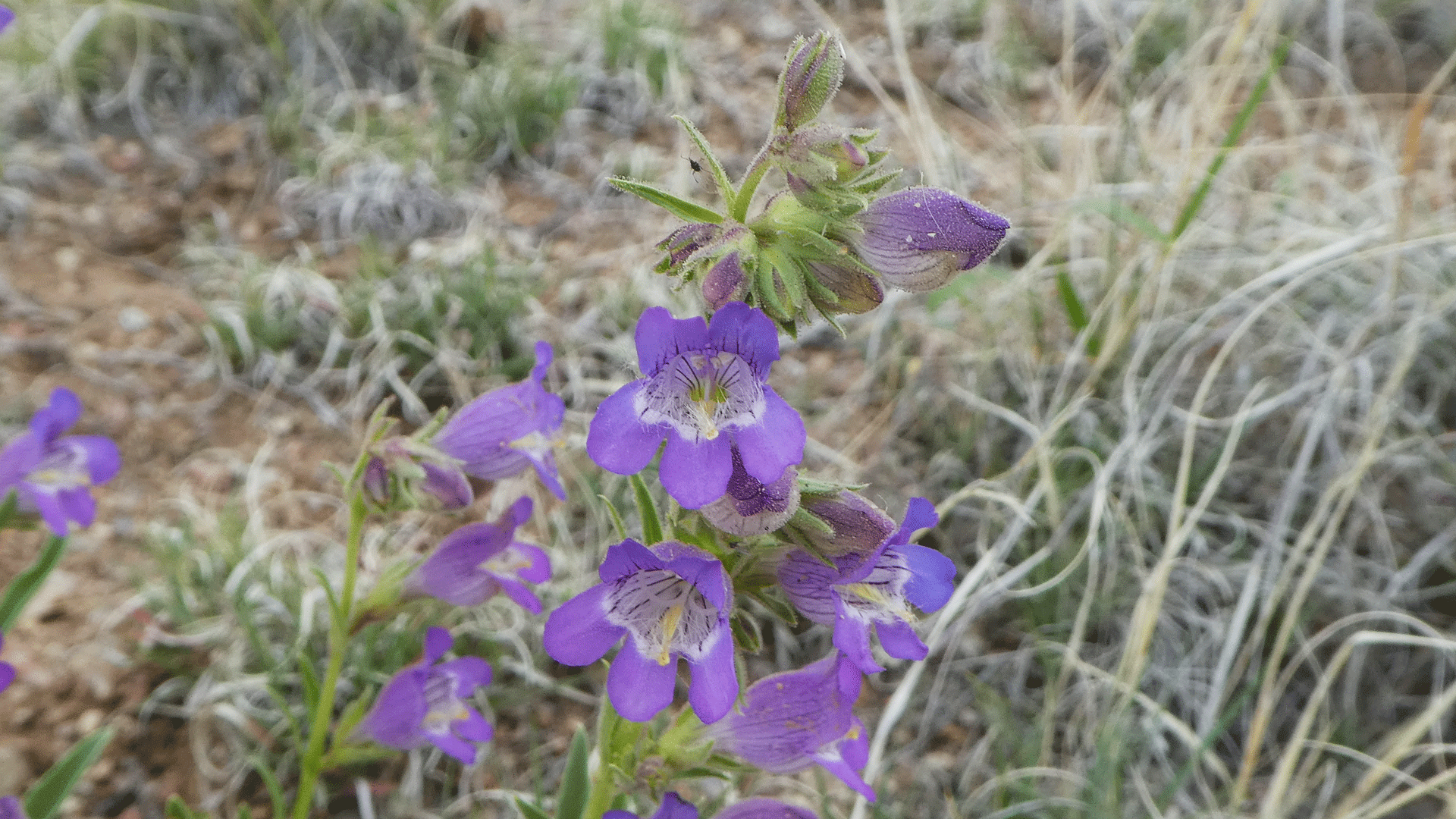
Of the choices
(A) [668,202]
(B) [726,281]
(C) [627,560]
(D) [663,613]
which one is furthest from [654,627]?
(A) [668,202]

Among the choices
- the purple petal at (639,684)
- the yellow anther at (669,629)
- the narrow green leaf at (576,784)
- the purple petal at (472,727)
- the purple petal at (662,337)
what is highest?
the purple petal at (662,337)

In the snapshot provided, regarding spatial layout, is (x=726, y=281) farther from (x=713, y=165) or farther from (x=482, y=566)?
(x=482, y=566)

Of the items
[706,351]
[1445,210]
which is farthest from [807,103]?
[1445,210]

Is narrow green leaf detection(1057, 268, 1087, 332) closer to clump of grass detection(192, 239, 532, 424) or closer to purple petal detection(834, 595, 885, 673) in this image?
clump of grass detection(192, 239, 532, 424)

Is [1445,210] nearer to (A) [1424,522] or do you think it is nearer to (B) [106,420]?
(A) [1424,522]

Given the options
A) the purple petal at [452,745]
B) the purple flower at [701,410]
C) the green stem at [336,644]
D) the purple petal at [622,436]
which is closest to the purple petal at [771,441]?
the purple flower at [701,410]

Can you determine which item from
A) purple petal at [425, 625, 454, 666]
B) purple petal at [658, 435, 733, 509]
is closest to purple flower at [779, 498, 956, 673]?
purple petal at [658, 435, 733, 509]

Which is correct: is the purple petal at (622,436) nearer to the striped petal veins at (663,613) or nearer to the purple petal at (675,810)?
the striped petal veins at (663,613)
